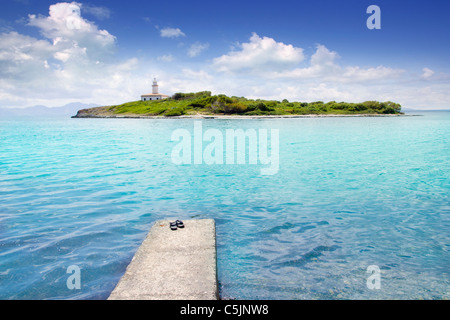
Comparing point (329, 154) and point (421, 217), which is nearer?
point (421, 217)

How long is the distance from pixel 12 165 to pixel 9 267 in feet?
50.4

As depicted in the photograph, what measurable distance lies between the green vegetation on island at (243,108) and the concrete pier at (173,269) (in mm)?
102150

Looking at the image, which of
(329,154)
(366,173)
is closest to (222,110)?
(329,154)

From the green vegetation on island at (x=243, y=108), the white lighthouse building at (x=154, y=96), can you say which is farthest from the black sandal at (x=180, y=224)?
the white lighthouse building at (x=154, y=96)

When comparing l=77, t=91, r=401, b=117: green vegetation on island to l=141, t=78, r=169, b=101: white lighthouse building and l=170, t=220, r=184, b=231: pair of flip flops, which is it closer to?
l=141, t=78, r=169, b=101: white lighthouse building

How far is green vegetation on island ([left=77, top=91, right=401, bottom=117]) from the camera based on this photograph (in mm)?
111806

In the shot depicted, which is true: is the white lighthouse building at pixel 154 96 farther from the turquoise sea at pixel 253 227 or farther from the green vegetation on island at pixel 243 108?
the turquoise sea at pixel 253 227

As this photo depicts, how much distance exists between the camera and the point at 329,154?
71.5 feet

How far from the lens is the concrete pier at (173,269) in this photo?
4.27 meters

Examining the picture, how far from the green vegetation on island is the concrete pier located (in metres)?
102

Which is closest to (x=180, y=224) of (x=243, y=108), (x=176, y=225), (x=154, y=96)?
(x=176, y=225)

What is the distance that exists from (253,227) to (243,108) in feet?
351

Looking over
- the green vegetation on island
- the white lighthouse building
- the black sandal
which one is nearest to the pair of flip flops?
the black sandal
